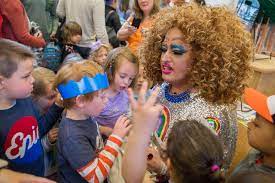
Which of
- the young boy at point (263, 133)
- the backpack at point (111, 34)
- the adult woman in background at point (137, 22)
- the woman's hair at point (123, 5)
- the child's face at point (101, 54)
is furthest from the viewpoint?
the woman's hair at point (123, 5)

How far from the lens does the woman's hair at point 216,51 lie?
1.61m

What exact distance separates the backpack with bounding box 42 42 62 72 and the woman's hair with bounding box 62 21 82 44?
159 mm

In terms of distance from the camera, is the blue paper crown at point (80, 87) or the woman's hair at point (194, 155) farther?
the blue paper crown at point (80, 87)

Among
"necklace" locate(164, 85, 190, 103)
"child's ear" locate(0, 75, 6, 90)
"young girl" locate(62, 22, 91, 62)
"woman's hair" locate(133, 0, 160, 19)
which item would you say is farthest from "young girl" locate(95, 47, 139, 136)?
"young girl" locate(62, 22, 91, 62)

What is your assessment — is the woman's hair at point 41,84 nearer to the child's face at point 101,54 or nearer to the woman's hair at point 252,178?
the child's face at point 101,54

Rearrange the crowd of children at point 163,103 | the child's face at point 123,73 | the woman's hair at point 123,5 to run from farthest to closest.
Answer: the woman's hair at point 123,5 < the child's face at point 123,73 < the crowd of children at point 163,103

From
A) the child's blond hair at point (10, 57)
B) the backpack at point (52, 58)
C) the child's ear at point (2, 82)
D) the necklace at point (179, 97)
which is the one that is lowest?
the backpack at point (52, 58)

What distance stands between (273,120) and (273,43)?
6.64 ft

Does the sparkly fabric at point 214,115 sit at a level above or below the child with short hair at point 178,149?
below

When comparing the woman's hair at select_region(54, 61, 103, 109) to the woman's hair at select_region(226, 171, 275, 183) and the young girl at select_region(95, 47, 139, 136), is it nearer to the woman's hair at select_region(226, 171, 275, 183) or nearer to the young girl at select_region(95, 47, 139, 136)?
the young girl at select_region(95, 47, 139, 136)

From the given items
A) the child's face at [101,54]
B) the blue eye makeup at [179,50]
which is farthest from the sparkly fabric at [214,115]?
the child's face at [101,54]

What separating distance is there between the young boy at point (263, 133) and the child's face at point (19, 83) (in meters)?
1.07

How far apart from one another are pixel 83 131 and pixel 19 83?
1.32 ft

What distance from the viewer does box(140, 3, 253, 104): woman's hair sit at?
5.30 feet
